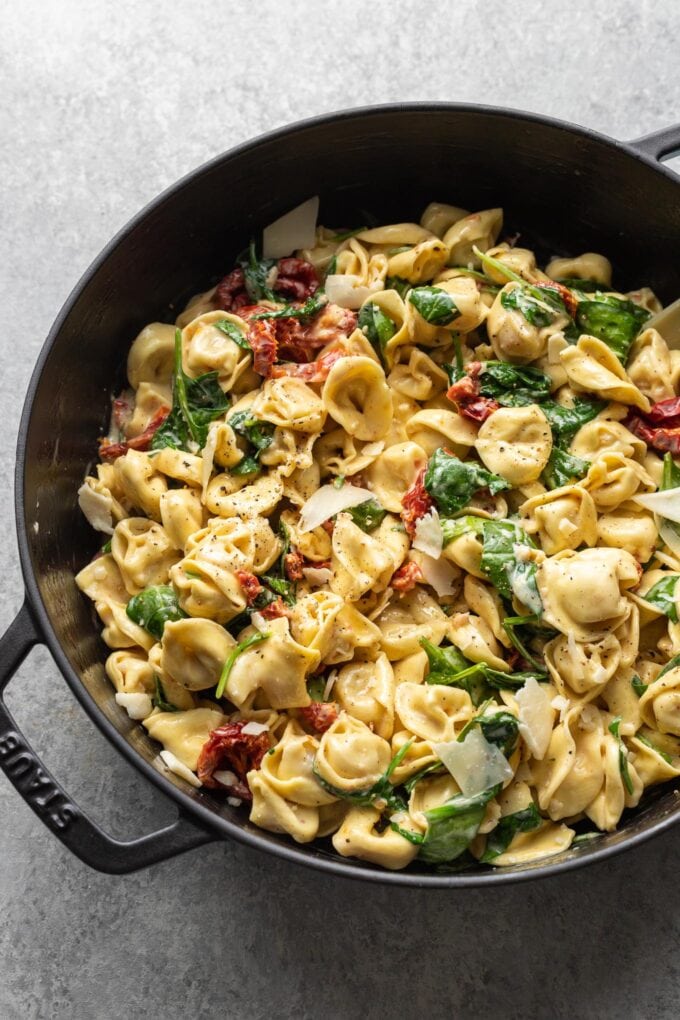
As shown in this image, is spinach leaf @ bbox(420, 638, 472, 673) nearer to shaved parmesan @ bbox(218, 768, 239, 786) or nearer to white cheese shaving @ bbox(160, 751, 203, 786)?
shaved parmesan @ bbox(218, 768, 239, 786)

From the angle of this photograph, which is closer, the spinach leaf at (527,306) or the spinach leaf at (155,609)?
the spinach leaf at (155,609)

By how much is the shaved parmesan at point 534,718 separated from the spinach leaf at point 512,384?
1.14 metres

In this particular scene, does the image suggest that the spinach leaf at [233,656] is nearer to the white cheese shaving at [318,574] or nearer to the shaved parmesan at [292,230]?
the white cheese shaving at [318,574]

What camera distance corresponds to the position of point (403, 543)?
3.87m

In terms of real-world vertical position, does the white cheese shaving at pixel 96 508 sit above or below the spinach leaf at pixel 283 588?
above

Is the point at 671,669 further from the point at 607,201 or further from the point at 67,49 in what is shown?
the point at 67,49

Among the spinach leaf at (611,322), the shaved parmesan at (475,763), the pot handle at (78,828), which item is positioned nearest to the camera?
the pot handle at (78,828)

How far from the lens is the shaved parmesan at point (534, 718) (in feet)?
11.6

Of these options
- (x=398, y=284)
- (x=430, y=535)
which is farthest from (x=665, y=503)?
(x=398, y=284)

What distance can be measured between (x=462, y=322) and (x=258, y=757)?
1.85 metres

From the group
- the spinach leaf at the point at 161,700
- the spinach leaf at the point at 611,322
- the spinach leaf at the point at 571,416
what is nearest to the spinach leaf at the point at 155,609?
the spinach leaf at the point at 161,700

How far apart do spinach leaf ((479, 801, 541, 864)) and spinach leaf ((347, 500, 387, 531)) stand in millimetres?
1188

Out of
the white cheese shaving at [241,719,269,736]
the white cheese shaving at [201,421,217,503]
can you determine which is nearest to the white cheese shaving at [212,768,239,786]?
the white cheese shaving at [241,719,269,736]

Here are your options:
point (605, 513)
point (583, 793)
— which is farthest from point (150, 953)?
point (605, 513)
